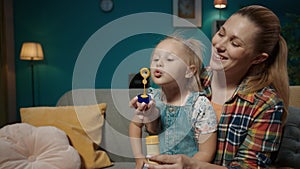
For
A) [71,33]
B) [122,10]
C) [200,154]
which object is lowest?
[200,154]

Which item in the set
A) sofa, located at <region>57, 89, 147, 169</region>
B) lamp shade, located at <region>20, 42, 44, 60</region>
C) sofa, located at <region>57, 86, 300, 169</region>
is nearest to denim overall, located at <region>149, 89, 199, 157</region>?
sofa, located at <region>57, 86, 300, 169</region>

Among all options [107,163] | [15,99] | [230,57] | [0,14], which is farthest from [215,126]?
[15,99]

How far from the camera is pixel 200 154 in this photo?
833 millimetres

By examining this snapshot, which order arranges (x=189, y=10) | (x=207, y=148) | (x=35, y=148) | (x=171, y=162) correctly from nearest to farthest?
(x=171, y=162)
(x=207, y=148)
(x=35, y=148)
(x=189, y=10)

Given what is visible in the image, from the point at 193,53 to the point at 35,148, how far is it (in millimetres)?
1119

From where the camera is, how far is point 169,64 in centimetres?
85

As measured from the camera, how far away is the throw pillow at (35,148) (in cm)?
153

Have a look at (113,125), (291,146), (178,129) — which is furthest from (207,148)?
(113,125)

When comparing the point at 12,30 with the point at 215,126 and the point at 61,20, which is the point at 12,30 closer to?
the point at 61,20

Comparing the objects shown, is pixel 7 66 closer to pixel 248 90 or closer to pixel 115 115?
pixel 115 115

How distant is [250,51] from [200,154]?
31 centimetres

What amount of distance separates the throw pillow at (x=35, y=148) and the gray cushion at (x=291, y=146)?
3.50ft

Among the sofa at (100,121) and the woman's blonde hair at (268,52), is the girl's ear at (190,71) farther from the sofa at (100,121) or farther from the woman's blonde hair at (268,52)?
the sofa at (100,121)

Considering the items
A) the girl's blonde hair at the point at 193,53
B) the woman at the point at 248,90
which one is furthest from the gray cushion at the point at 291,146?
the girl's blonde hair at the point at 193,53
